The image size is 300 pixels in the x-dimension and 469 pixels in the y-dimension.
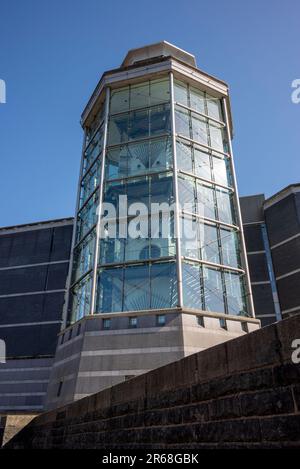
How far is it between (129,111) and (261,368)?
27.7 metres

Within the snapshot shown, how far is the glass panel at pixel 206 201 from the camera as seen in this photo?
2530 centimetres

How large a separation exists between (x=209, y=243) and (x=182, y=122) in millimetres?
10118

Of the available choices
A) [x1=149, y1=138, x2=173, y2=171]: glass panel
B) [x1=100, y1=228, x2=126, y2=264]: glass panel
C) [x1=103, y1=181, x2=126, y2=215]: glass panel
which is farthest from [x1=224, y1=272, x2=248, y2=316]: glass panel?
[x1=103, y1=181, x2=126, y2=215]: glass panel

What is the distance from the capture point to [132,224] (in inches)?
958

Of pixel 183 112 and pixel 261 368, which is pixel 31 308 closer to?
pixel 183 112

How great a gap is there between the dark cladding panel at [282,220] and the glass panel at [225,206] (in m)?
6.28

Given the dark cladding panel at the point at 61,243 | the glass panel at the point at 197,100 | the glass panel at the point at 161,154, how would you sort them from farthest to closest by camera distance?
the dark cladding panel at the point at 61,243 → the glass panel at the point at 197,100 → the glass panel at the point at 161,154

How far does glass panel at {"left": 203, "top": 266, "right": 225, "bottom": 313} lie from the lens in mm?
21458

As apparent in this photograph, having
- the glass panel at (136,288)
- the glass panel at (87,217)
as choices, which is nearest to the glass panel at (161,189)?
the glass panel at (87,217)

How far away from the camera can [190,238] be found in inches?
925

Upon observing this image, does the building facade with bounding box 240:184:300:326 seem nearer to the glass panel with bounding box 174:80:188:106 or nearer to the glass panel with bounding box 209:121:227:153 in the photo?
the glass panel with bounding box 209:121:227:153

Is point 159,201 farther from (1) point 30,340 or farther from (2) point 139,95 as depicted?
(1) point 30,340

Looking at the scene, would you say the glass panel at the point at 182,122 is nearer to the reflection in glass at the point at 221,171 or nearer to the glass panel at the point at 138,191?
the reflection in glass at the point at 221,171

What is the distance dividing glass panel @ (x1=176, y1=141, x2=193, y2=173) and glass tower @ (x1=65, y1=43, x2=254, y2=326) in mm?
86
